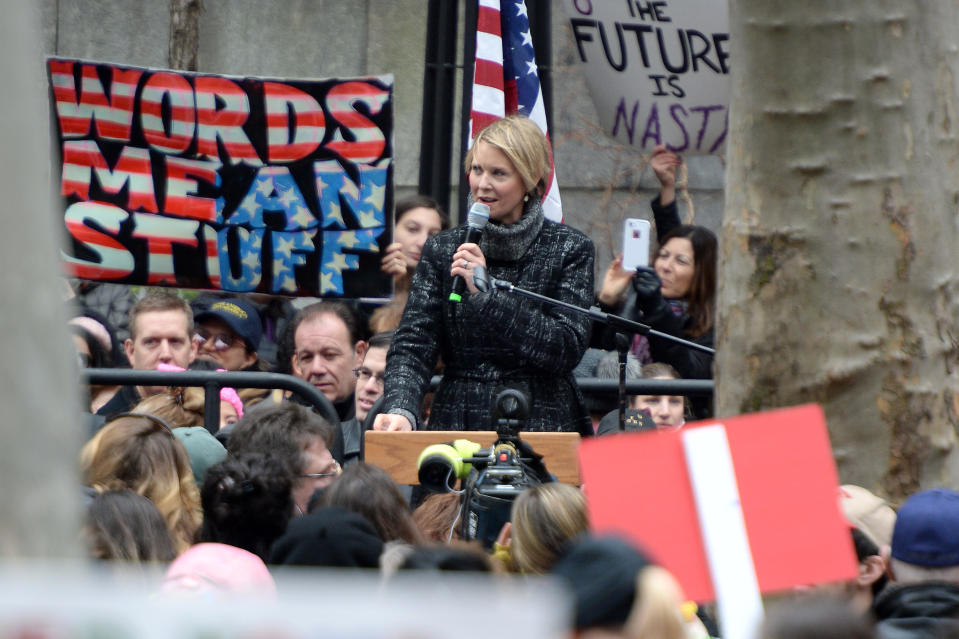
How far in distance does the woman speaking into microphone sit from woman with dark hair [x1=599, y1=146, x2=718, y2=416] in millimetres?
1271

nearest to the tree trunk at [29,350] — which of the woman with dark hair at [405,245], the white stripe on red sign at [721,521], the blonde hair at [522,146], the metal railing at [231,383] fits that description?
the white stripe on red sign at [721,521]

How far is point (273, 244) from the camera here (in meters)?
6.64

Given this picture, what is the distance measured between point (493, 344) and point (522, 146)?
2.03 feet

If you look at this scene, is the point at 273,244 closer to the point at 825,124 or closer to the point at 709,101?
the point at 709,101

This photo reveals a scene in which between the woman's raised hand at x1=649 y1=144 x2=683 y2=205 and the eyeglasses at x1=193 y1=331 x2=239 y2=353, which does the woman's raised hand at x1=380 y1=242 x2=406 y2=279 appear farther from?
the woman's raised hand at x1=649 y1=144 x2=683 y2=205

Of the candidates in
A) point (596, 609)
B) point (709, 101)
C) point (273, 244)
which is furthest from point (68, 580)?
point (709, 101)

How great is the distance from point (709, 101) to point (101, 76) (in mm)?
2858

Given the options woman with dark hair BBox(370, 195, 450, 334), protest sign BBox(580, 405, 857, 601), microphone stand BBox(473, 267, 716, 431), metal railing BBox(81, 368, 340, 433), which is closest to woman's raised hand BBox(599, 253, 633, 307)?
→ woman with dark hair BBox(370, 195, 450, 334)

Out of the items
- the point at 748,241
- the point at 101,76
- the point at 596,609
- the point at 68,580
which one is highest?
the point at 101,76

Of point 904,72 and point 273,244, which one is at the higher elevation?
point 904,72

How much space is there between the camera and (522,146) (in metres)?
4.71

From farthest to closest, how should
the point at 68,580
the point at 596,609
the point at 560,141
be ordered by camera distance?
the point at 560,141, the point at 596,609, the point at 68,580

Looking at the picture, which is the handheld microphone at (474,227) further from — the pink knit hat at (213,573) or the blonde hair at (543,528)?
the pink knit hat at (213,573)

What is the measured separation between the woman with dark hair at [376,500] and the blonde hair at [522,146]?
1294mm
